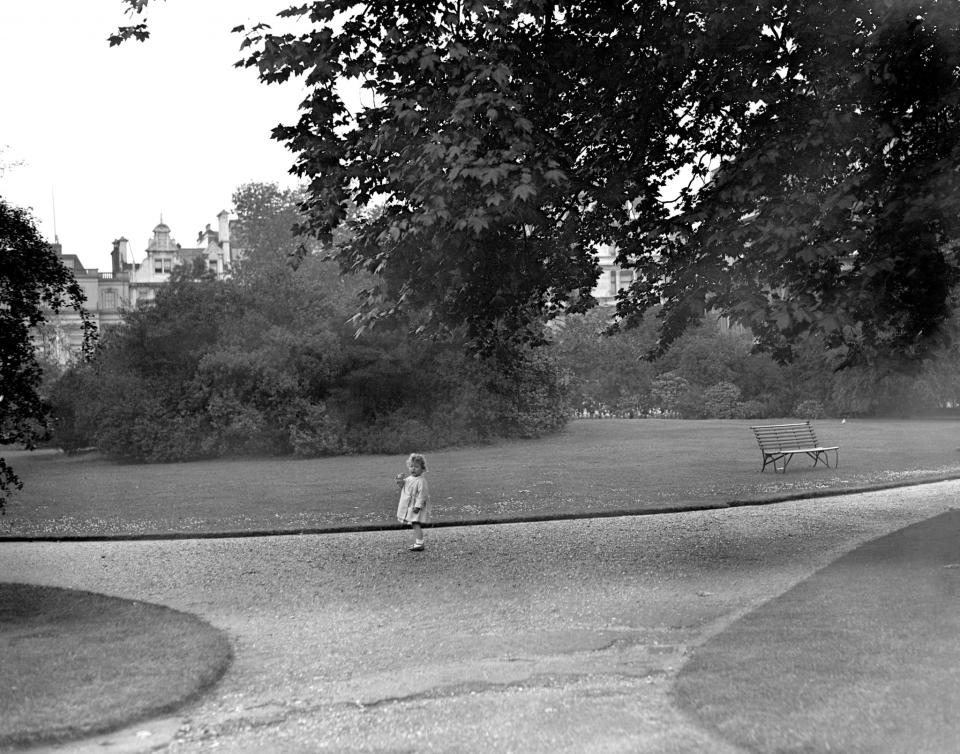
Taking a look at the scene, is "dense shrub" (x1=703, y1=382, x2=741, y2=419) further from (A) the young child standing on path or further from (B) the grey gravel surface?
(A) the young child standing on path

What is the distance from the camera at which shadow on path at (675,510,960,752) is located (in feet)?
17.6

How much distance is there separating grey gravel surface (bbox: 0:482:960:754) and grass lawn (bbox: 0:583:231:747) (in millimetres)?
225

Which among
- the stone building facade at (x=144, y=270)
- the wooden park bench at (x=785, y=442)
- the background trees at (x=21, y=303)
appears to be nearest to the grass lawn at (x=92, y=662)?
the background trees at (x=21, y=303)

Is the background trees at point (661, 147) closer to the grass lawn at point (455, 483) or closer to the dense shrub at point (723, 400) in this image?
the grass lawn at point (455, 483)

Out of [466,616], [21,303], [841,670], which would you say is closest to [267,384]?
[21,303]

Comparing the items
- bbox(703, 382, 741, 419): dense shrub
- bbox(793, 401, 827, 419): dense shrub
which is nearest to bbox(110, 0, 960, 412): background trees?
bbox(793, 401, 827, 419): dense shrub

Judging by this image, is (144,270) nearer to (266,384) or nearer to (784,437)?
(266,384)

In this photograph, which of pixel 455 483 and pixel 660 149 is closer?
pixel 660 149

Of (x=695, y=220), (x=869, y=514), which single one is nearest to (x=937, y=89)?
(x=695, y=220)

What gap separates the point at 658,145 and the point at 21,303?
761cm

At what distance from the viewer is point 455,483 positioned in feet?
72.4

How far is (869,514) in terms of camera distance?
1534cm

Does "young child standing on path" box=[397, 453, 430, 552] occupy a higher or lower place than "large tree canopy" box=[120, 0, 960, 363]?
lower

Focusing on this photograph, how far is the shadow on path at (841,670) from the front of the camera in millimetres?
5379
